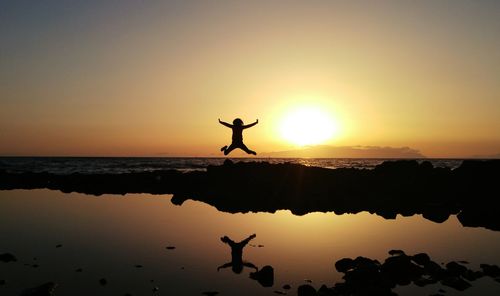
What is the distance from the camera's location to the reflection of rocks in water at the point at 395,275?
1018 centimetres

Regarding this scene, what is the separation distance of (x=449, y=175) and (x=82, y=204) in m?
25.8

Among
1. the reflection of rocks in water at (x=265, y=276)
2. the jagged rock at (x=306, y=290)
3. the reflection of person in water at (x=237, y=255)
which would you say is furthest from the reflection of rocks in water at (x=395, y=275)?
the reflection of person in water at (x=237, y=255)

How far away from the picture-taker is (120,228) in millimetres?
17812

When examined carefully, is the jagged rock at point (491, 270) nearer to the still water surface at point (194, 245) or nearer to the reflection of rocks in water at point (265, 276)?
the still water surface at point (194, 245)

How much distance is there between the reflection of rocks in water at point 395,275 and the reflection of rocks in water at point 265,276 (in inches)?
43.0

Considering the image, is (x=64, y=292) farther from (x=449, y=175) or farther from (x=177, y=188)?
(x=449, y=175)

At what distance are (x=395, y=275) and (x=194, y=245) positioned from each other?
23.0ft

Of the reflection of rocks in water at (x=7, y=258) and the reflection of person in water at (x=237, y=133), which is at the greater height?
the reflection of person in water at (x=237, y=133)

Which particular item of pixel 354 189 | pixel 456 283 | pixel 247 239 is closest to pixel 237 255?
pixel 247 239

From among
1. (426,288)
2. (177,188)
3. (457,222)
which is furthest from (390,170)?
(426,288)

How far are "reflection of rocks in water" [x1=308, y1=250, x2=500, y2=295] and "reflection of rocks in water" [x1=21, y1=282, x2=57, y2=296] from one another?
608cm

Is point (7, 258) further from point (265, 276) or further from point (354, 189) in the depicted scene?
point (354, 189)

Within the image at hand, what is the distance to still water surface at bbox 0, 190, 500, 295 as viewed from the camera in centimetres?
1069

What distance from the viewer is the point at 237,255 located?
13.4 m
